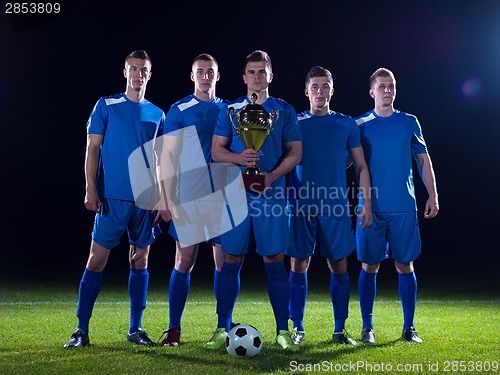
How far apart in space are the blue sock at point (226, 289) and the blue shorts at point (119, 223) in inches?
20.3

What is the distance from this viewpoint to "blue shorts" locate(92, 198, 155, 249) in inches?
148

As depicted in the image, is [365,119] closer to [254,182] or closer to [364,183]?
[364,183]

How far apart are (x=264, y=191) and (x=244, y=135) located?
315mm

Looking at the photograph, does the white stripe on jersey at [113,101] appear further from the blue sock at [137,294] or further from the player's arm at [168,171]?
the blue sock at [137,294]

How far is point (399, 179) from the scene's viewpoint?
160 inches

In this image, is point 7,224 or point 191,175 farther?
point 7,224

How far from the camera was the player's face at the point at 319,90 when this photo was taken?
13.0 ft

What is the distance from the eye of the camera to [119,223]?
378cm

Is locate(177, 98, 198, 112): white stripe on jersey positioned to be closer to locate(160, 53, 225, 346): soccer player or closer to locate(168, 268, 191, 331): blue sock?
locate(160, 53, 225, 346): soccer player

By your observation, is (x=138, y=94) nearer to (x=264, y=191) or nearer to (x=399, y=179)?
(x=264, y=191)

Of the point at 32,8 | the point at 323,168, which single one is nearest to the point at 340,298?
the point at 323,168

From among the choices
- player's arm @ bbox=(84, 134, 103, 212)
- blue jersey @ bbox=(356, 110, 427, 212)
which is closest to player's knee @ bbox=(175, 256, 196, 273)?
player's arm @ bbox=(84, 134, 103, 212)

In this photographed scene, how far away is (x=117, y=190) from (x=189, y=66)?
6542mm

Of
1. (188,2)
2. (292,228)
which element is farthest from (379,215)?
(188,2)
